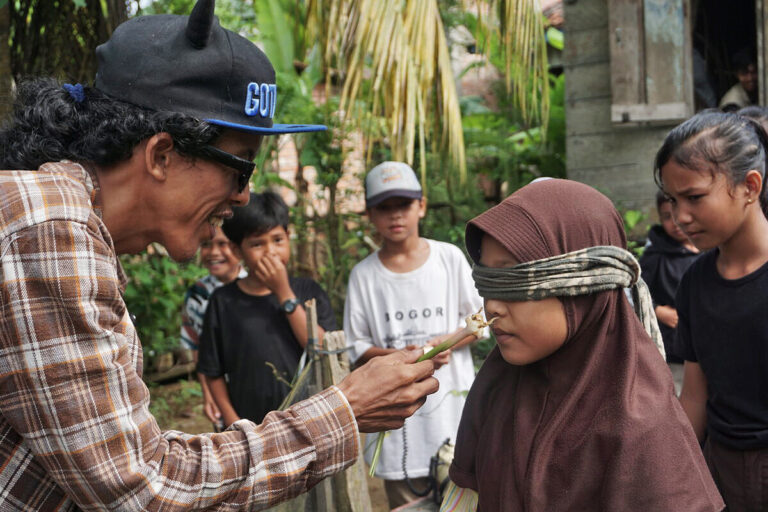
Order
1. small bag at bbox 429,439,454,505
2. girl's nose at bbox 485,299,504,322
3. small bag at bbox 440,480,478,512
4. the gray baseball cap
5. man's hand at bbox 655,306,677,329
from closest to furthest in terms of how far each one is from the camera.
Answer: girl's nose at bbox 485,299,504,322
small bag at bbox 440,480,478,512
small bag at bbox 429,439,454,505
the gray baseball cap
man's hand at bbox 655,306,677,329

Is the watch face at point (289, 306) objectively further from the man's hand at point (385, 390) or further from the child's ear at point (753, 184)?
the child's ear at point (753, 184)

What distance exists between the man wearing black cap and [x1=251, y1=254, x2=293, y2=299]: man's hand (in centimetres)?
170

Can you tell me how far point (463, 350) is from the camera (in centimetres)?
379

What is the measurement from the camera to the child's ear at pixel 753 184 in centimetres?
251

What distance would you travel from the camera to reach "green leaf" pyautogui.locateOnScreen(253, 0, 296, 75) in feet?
Result: 25.7

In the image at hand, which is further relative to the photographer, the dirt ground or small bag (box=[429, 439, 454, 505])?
the dirt ground

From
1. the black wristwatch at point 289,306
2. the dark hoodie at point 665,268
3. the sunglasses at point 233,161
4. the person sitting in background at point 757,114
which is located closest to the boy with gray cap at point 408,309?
the black wristwatch at point 289,306

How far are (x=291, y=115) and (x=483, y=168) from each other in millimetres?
2552

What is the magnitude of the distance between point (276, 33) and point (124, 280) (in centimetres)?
663

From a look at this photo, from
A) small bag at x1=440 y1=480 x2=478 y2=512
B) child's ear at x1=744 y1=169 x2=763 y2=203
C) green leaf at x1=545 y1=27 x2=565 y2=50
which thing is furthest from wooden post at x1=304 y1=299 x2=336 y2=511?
green leaf at x1=545 y1=27 x2=565 y2=50

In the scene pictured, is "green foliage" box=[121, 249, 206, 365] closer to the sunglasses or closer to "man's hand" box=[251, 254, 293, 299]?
"man's hand" box=[251, 254, 293, 299]

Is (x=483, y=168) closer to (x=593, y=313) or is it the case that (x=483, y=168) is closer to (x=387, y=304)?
(x=387, y=304)

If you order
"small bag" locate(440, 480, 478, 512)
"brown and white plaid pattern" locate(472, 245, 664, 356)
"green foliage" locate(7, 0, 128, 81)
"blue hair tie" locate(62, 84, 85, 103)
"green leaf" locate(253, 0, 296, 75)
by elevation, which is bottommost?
"small bag" locate(440, 480, 478, 512)

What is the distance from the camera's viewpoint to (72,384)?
1.42 metres
